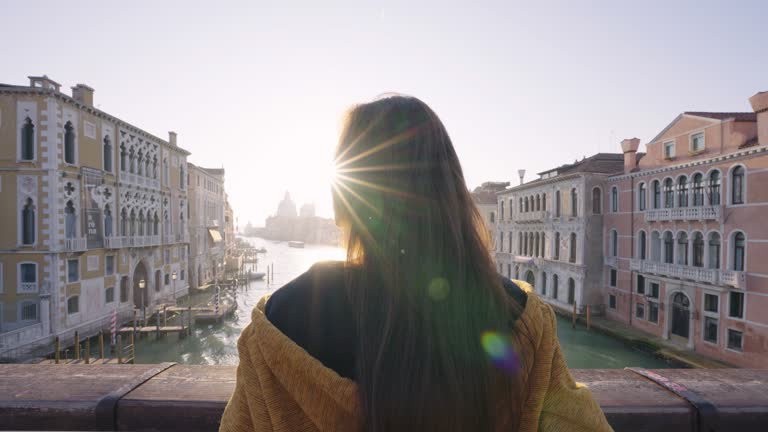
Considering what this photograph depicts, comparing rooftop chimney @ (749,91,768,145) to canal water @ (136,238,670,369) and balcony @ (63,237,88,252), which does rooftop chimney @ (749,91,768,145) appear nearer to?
canal water @ (136,238,670,369)

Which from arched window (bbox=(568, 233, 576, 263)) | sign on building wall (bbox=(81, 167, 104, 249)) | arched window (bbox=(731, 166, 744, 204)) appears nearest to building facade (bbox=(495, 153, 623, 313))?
arched window (bbox=(568, 233, 576, 263))

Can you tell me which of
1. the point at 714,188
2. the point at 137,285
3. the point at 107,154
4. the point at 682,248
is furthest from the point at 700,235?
the point at 137,285

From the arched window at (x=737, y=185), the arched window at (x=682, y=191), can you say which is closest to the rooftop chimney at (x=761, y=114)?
the arched window at (x=737, y=185)

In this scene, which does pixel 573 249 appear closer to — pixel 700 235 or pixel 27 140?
pixel 700 235

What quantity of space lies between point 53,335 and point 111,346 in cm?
210

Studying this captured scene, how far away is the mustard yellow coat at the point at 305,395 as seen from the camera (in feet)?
2.38

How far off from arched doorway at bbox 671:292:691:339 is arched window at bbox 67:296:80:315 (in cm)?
2091

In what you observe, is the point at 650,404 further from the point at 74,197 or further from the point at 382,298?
the point at 74,197

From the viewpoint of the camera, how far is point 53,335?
13.7 m

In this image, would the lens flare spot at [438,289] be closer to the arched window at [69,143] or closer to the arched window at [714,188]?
the arched window at [714,188]

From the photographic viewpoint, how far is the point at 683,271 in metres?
14.3

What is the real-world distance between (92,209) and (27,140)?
2950 millimetres

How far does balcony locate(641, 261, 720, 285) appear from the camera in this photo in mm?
13086

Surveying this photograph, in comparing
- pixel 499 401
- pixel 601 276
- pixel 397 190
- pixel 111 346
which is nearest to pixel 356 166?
pixel 397 190
